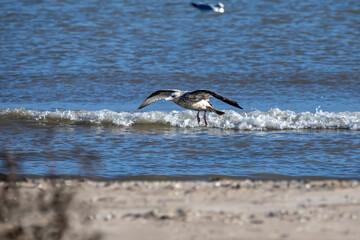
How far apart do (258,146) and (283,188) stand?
11.6 feet

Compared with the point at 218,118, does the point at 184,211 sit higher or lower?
lower

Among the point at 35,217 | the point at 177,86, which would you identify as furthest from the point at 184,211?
the point at 177,86

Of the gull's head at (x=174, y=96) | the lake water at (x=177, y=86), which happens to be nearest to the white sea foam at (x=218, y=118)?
the lake water at (x=177, y=86)

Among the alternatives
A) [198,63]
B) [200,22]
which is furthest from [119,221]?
[200,22]

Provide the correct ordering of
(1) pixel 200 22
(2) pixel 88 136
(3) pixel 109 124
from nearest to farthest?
1. (2) pixel 88 136
2. (3) pixel 109 124
3. (1) pixel 200 22

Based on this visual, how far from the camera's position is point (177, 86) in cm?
1605

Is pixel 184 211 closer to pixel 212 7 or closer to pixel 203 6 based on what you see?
pixel 212 7

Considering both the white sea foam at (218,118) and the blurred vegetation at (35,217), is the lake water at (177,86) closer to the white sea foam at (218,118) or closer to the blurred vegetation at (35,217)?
the white sea foam at (218,118)

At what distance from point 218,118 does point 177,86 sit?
331cm

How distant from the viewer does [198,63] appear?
18.0m

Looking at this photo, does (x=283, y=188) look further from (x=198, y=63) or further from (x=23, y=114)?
(x=198, y=63)

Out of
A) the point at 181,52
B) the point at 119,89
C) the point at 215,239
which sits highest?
the point at 181,52

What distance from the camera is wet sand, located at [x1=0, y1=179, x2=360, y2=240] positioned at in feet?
18.0

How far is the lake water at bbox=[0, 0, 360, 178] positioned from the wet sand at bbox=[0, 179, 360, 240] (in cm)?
65
